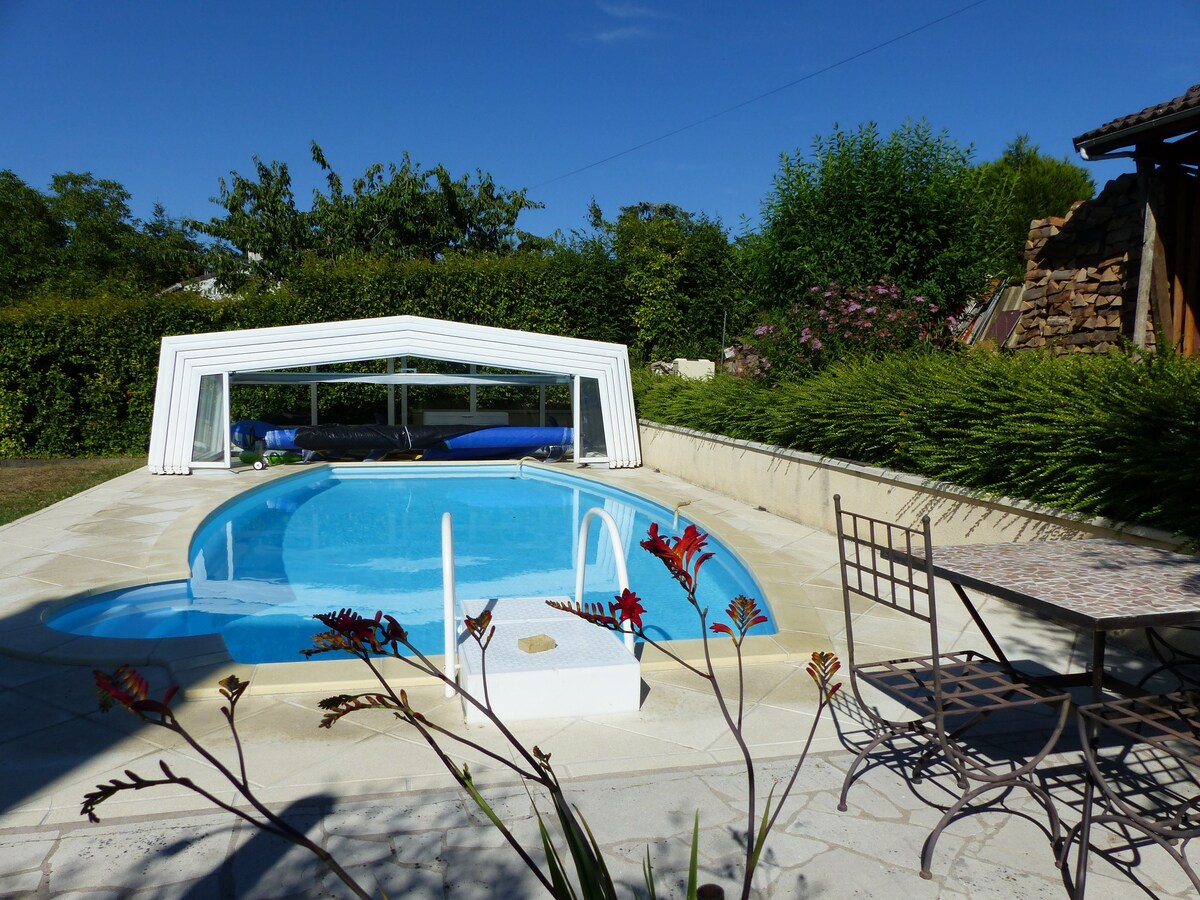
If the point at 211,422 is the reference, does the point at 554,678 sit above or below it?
below

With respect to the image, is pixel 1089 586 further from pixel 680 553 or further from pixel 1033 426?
pixel 1033 426

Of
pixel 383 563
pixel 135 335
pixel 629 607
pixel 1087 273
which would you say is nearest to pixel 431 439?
pixel 135 335

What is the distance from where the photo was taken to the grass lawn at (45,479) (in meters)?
9.20

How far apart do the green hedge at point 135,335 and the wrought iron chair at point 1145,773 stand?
47.9 feet

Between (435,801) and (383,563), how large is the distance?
545 cm

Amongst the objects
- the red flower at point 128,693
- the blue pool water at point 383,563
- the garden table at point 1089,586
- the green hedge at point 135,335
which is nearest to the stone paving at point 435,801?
the garden table at point 1089,586

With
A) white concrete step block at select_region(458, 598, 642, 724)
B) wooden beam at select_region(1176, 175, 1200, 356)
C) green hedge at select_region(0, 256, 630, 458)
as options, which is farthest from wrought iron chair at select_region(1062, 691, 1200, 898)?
green hedge at select_region(0, 256, 630, 458)

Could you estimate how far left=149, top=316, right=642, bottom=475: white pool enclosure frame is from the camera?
39.2 feet

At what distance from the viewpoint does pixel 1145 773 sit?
3.08 metres

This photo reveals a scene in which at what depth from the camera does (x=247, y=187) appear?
90.7 ft

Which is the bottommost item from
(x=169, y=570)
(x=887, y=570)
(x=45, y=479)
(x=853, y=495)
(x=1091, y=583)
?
(x=887, y=570)

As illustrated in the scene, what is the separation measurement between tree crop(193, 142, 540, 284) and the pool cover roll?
47.5 ft

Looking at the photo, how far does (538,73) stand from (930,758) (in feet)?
75.1

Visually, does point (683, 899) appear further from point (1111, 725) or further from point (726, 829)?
point (1111, 725)
